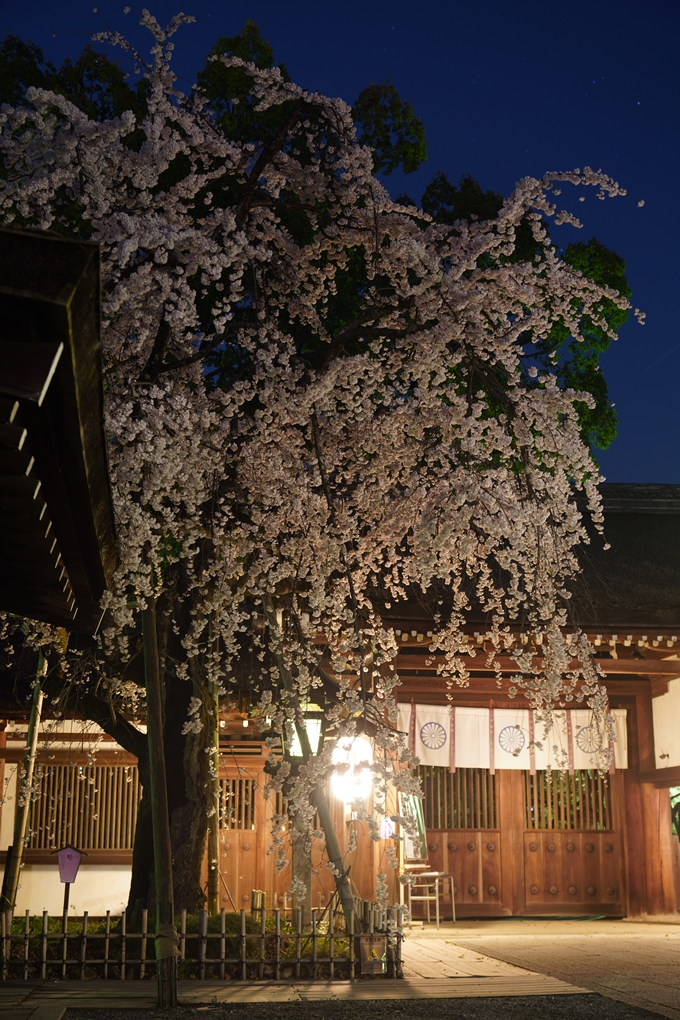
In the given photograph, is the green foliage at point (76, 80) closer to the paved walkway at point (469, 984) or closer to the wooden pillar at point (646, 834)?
the paved walkway at point (469, 984)

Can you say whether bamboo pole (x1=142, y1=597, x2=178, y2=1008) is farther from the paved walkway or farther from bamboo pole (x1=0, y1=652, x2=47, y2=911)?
bamboo pole (x1=0, y1=652, x2=47, y2=911)

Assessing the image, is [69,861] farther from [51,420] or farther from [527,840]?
[51,420]

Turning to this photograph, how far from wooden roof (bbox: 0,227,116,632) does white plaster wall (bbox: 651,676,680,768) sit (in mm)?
10160

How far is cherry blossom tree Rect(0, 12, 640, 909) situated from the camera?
5.21m

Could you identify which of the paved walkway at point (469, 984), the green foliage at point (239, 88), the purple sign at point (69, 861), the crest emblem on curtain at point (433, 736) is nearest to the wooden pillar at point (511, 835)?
the crest emblem on curtain at point (433, 736)

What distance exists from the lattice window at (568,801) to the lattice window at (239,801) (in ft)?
13.3

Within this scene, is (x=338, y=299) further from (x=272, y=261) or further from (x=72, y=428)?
(x=72, y=428)

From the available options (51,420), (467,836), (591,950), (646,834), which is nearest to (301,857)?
(591,950)

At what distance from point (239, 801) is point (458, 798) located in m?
3.28

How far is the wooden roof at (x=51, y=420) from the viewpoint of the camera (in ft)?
6.62

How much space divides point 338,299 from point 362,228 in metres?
2.29

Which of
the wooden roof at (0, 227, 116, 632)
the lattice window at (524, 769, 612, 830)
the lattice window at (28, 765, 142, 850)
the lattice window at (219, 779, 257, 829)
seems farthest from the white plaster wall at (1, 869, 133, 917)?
the wooden roof at (0, 227, 116, 632)

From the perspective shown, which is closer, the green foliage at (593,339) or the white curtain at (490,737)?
the green foliage at (593,339)

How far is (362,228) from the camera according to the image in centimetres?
596
